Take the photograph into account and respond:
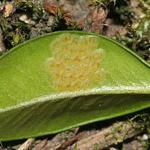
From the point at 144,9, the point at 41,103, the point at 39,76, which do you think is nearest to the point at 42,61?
the point at 39,76

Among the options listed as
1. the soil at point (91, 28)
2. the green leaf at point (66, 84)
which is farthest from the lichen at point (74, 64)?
the soil at point (91, 28)

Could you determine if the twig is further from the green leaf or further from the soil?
the green leaf

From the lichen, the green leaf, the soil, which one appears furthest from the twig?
the lichen

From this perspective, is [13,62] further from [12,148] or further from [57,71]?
[12,148]

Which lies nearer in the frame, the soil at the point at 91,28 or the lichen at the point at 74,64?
the lichen at the point at 74,64

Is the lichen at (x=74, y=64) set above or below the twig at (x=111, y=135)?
above

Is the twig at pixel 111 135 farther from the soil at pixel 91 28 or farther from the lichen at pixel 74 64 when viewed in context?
the lichen at pixel 74 64
